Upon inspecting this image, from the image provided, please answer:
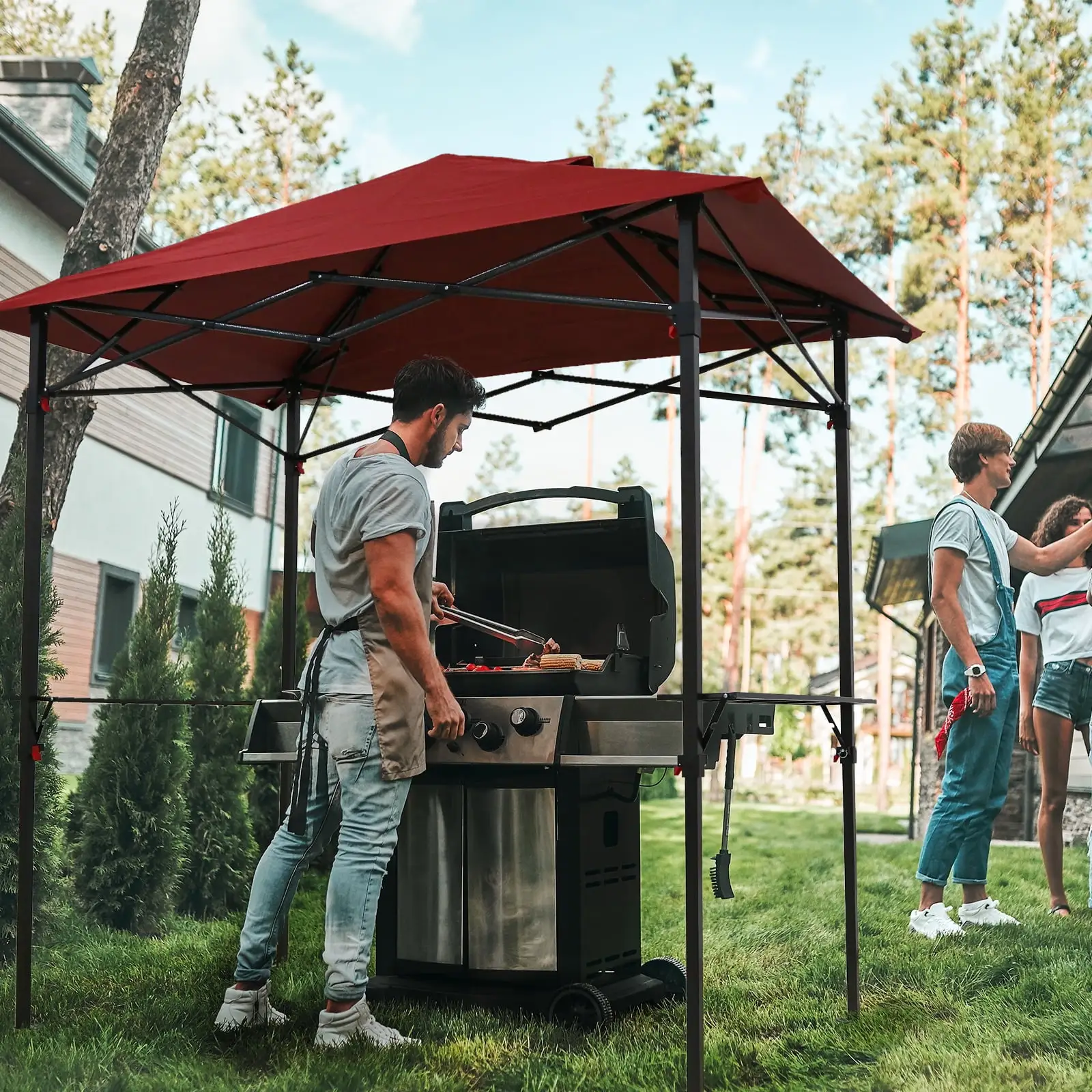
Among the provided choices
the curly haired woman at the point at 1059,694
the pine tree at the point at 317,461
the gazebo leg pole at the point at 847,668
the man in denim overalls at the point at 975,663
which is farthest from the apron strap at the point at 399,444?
the pine tree at the point at 317,461

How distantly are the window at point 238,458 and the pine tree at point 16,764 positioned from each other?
950 centimetres

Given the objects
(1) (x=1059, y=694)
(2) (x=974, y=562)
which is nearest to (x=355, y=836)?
(2) (x=974, y=562)

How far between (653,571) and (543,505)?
1352 inches

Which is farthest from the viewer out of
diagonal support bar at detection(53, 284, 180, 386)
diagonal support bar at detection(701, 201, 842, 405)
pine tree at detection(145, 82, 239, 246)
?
pine tree at detection(145, 82, 239, 246)

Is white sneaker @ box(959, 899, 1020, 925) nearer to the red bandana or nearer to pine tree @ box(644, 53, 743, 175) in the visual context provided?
the red bandana

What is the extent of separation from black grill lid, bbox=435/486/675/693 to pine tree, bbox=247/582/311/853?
3.47 m

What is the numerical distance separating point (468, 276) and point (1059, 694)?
11.2 feet

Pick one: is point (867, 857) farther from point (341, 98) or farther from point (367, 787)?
point (341, 98)

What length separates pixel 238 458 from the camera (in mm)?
16328

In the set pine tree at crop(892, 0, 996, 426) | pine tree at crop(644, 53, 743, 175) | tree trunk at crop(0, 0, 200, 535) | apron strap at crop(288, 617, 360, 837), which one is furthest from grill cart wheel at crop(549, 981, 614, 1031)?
pine tree at crop(644, 53, 743, 175)

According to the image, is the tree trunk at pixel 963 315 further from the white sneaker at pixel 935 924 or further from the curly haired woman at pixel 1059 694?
the white sneaker at pixel 935 924

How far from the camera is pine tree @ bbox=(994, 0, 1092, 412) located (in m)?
21.0

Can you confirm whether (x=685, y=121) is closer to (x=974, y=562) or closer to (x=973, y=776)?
(x=974, y=562)

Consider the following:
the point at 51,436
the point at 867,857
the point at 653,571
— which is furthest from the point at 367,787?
the point at 867,857
